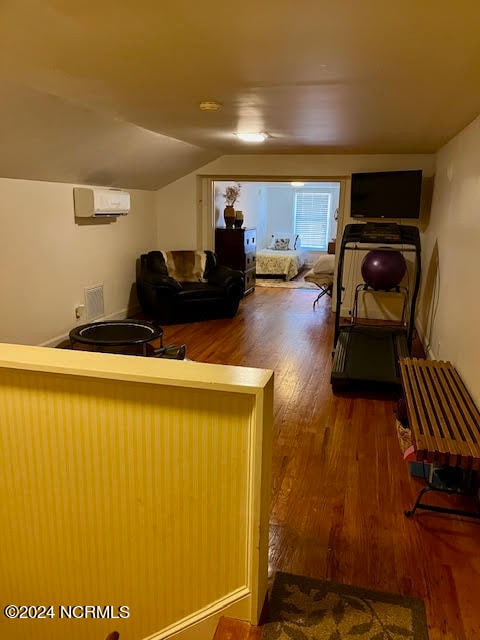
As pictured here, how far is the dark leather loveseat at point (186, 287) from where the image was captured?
5.73 metres

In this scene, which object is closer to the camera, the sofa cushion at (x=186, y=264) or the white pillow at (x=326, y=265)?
the sofa cushion at (x=186, y=264)

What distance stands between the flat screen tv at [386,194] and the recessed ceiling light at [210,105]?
10.0 ft

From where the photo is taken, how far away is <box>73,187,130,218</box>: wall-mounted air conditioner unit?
188 inches

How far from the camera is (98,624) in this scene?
1.90m

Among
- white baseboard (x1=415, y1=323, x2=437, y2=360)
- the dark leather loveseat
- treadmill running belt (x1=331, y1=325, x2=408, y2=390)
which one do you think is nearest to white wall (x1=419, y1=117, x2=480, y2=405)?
white baseboard (x1=415, y1=323, x2=437, y2=360)

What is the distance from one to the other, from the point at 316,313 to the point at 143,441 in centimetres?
530

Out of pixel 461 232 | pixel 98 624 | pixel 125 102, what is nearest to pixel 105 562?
pixel 98 624

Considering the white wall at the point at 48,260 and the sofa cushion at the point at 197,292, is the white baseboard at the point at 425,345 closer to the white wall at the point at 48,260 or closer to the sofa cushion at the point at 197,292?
the sofa cushion at the point at 197,292

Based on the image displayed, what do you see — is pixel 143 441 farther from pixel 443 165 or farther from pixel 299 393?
pixel 443 165

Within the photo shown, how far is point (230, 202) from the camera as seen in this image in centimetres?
786

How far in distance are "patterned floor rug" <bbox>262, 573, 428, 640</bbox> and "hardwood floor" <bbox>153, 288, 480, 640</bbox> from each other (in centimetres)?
9

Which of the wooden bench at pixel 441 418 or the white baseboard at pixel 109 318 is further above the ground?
the wooden bench at pixel 441 418

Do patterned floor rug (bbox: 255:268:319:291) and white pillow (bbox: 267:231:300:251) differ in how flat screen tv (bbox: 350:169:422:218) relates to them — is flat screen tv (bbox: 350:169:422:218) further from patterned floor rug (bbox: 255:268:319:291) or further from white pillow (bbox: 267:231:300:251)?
white pillow (bbox: 267:231:300:251)

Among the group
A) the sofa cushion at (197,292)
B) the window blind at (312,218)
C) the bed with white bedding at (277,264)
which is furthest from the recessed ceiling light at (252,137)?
the window blind at (312,218)
